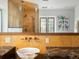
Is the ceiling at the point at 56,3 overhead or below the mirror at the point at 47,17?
overhead

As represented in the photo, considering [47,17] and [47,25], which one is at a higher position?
[47,17]

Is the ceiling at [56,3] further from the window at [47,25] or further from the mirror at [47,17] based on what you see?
the window at [47,25]

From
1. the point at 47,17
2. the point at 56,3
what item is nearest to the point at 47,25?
the point at 47,17

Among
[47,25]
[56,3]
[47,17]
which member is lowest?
[47,25]

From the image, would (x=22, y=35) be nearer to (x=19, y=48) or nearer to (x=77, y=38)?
(x=19, y=48)

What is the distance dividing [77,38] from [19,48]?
1342mm

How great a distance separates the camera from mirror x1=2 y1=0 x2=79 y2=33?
376cm

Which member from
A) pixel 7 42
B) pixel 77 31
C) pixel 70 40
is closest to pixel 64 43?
pixel 70 40

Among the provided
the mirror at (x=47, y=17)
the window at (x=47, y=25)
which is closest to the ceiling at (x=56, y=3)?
the mirror at (x=47, y=17)

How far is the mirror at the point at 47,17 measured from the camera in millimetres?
3756

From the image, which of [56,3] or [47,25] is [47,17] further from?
[56,3]

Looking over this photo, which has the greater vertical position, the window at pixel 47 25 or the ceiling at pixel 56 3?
the ceiling at pixel 56 3

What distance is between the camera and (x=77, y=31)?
378 centimetres

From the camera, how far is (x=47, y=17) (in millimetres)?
3775
